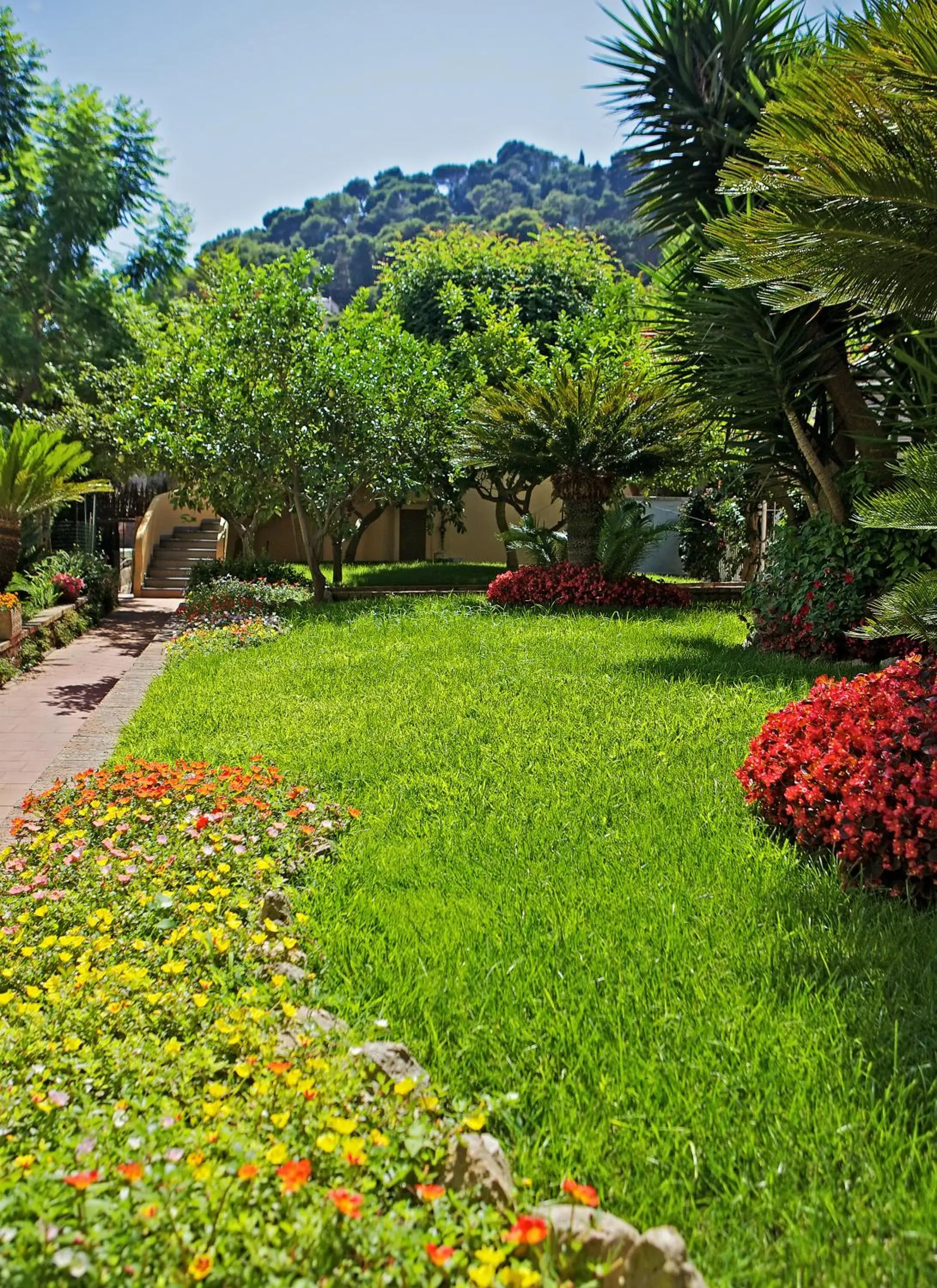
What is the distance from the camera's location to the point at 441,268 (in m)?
21.8

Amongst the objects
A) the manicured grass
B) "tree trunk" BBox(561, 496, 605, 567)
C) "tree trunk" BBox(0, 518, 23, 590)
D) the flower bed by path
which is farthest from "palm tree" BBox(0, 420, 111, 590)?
the flower bed by path

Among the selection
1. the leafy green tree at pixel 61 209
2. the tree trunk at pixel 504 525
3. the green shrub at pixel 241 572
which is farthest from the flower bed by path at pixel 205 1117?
the leafy green tree at pixel 61 209

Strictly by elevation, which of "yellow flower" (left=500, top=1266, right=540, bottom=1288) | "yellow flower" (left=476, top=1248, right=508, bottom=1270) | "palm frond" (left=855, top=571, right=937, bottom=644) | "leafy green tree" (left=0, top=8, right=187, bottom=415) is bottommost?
"yellow flower" (left=500, top=1266, right=540, bottom=1288)

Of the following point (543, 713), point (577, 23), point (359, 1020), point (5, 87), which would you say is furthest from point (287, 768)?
point (5, 87)

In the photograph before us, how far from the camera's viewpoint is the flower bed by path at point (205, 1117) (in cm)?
168

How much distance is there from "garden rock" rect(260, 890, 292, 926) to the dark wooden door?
916 inches

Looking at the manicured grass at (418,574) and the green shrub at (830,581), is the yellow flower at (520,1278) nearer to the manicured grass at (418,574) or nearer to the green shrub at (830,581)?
the green shrub at (830,581)

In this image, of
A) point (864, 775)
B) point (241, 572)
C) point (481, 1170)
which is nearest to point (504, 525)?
point (241, 572)

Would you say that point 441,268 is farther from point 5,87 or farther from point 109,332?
point 5,87

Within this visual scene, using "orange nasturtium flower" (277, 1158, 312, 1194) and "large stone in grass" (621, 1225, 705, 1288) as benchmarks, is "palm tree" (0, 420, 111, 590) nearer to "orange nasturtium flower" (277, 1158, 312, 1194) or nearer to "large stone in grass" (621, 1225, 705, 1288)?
"orange nasturtium flower" (277, 1158, 312, 1194)

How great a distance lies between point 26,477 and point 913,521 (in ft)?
38.3

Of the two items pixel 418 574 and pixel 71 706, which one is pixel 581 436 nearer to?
pixel 71 706

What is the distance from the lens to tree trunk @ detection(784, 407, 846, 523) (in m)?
8.33

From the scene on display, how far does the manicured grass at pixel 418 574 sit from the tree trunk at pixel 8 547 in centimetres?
545
